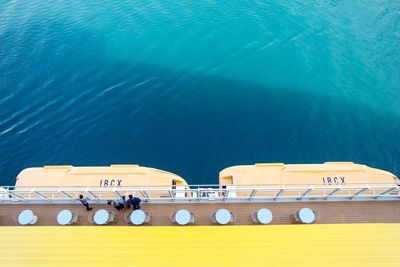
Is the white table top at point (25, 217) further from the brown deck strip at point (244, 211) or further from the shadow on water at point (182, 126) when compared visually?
the shadow on water at point (182, 126)

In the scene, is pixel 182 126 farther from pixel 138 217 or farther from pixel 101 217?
pixel 101 217

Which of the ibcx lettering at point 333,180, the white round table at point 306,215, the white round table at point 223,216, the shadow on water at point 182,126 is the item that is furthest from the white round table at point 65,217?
the ibcx lettering at point 333,180

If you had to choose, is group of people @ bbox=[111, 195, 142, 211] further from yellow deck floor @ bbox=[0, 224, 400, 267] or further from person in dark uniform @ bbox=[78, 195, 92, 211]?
yellow deck floor @ bbox=[0, 224, 400, 267]

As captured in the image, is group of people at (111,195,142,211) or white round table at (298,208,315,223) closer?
white round table at (298,208,315,223)

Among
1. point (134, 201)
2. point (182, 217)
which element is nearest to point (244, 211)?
point (182, 217)

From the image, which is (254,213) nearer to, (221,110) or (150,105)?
(221,110)

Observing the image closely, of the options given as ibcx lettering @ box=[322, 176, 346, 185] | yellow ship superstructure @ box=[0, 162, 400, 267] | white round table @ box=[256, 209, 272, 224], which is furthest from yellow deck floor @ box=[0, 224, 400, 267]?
ibcx lettering @ box=[322, 176, 346, 185]

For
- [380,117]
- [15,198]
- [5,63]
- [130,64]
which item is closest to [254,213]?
[15,198]
